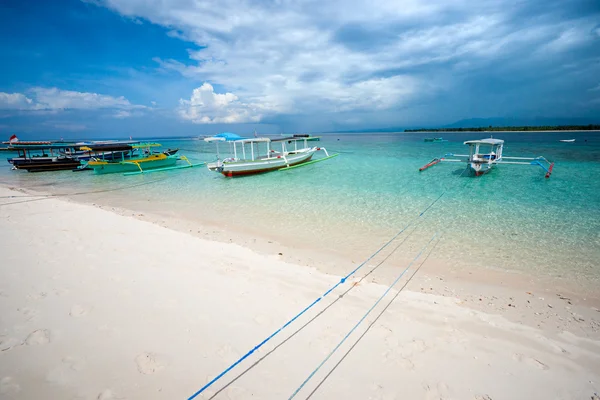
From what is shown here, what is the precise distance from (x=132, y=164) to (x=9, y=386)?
27836 millimetres

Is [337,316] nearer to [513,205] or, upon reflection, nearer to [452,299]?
[452,299]

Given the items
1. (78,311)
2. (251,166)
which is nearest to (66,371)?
(78,311)

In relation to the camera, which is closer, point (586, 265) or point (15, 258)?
point (15, 258)

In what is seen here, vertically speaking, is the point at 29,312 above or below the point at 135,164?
below

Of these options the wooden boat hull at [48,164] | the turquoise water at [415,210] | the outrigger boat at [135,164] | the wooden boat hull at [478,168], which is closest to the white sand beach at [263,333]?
the turquoise water at [415,210]

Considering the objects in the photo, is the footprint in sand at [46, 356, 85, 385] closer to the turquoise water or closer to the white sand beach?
the white sand beach

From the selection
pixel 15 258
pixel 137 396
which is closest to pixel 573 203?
pixel 137 396

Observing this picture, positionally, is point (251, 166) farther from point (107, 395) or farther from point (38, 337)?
point (107, 395)

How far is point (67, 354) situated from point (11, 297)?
2148mm

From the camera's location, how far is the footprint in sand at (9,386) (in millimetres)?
2618

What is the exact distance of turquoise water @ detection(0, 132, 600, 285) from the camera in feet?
23.8

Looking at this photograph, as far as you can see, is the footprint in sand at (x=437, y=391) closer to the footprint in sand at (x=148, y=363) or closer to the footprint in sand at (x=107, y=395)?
the footprint in sand at (x=148, y=363)

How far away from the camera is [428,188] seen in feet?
52.6

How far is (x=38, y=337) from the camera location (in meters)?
3.33
